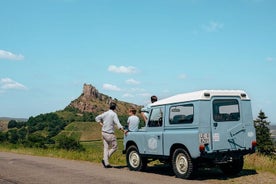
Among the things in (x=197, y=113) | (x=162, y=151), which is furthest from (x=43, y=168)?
(x=197, y=113)

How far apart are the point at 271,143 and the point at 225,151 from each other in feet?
211

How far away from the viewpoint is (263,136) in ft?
230

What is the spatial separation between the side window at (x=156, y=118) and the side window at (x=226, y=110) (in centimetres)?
176

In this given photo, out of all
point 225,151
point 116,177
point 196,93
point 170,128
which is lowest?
point 116,177

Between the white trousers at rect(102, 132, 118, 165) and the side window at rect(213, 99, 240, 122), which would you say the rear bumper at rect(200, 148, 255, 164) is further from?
the white trousers at rect(102, 132, 118, 165)

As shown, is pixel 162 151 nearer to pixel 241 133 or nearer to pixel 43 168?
pixel 241 133

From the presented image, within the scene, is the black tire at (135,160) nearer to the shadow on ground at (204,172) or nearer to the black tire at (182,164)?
the shadow on ground at (204,172)

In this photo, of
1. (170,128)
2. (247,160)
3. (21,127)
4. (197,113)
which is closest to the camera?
(197,113)

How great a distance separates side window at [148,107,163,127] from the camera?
417 inches

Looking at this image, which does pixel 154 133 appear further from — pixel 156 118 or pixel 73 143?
pixel 73 143

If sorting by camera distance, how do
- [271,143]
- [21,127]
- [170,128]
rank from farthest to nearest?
[21,127], [271,143], [170,128]

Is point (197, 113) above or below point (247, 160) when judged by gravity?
above

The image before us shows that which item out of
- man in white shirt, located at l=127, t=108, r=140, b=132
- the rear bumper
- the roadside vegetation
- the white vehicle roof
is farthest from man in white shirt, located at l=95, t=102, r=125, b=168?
the rear bumper

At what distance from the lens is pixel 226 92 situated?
975cm
